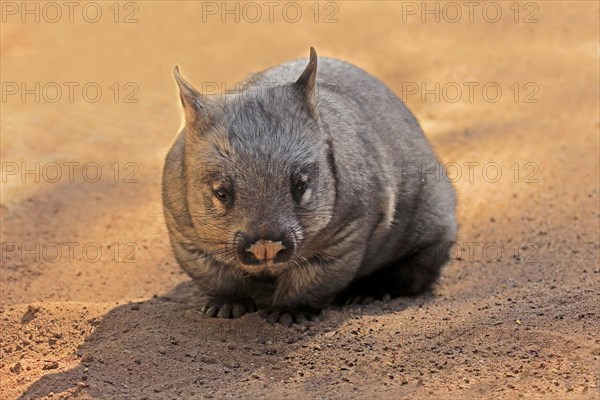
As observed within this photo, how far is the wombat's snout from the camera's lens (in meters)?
5.46

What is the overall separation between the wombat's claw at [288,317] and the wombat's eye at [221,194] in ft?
3.15

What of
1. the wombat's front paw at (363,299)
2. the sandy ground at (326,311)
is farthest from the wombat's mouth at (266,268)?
the wombat's front paw at (363,299)

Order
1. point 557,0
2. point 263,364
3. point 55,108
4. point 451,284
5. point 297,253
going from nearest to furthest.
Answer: point 263,364 → point 297,253 → point 451,284 → point 55,108 → point 557,0

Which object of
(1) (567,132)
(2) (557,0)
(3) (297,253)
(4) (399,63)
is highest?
(2) (557,0)

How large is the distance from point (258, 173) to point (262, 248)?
0.48m

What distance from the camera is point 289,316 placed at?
6340 mm

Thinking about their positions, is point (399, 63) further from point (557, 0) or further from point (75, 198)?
point (75, 198)

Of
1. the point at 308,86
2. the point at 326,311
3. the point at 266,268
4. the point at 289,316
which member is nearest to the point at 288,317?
the point at 289,316

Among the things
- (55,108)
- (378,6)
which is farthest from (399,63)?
(55,108)

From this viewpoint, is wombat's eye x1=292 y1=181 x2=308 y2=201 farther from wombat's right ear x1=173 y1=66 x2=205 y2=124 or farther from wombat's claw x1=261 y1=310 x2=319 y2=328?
wombat's claw x1=261 y1=310 x2=319 y2=328

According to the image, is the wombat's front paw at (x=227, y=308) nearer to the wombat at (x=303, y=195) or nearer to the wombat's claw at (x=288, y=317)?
the wombat at (x=303, y=195)

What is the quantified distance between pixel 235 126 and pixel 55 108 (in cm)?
587

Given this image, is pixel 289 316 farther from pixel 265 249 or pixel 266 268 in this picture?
pixel 265 249

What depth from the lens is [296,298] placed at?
6438mm
